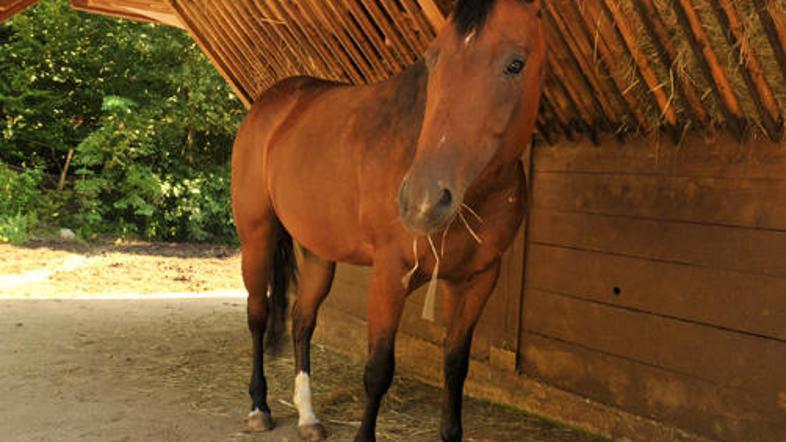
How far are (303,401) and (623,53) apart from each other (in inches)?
86.0

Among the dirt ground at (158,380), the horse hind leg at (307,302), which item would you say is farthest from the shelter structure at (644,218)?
the horse hind leg at (307,302)

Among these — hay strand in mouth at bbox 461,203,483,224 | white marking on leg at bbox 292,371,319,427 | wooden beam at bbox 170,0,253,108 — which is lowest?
white marking on leg at bbox 292,371,319,427

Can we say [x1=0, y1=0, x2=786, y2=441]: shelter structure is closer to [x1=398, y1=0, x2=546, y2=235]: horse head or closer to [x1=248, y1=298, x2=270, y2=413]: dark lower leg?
[x1=398, y1=0, x2=546, y2=235]: horse head

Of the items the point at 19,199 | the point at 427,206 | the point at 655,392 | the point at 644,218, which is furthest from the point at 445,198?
the point at 19,199

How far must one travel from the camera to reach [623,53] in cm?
263

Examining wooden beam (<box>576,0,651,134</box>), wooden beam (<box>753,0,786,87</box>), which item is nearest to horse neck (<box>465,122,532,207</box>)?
wooden beam (<box>576,0,651,134</box>)

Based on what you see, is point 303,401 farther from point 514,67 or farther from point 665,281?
point 514,67

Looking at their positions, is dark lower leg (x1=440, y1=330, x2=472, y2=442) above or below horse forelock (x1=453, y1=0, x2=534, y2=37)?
below

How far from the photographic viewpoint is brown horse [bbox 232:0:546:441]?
1966 mm

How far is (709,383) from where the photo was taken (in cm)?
271

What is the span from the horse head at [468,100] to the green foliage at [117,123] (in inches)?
393

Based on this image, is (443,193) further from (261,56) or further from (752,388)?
(261,56)

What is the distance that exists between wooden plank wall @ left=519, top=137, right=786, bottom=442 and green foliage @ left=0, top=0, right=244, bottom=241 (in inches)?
357

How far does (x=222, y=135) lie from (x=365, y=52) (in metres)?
9.28
